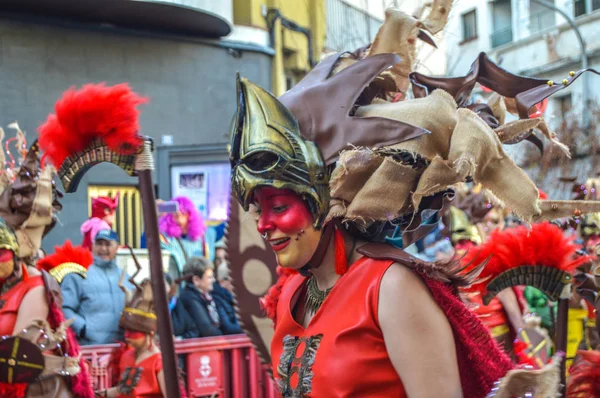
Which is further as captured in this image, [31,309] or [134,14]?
[134,14]

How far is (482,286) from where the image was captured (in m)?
4.48

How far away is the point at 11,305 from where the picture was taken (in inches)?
195

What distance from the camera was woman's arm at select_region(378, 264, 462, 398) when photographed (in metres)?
2.49

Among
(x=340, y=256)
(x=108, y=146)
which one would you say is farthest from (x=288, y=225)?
(x=108, y=146)

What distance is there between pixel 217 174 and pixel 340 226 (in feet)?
24.5

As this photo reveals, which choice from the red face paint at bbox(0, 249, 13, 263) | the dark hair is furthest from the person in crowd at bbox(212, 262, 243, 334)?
the red face paint at bbox(0, 249, 13, 263)

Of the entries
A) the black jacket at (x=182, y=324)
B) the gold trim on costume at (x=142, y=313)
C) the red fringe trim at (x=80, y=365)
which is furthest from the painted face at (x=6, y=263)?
the black jacket at (x=182, y=324)

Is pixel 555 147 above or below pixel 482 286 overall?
above

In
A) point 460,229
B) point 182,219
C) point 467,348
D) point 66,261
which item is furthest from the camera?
point 182,219

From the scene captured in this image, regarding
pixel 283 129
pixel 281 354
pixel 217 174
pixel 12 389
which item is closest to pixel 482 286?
pixel 281 354

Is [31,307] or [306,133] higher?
[306,133]

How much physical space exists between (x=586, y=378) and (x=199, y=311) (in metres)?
4.04

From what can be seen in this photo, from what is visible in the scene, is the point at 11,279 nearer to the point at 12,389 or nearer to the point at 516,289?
the point at 12,389

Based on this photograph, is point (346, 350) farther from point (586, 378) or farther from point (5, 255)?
point (5, 255)
